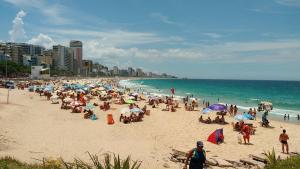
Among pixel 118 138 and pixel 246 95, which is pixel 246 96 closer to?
pixel 246 95

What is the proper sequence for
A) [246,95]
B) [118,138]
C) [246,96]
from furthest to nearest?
[246,95] < [246,96] < [118,138]

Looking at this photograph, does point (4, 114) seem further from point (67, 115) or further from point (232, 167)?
point (232, 167)

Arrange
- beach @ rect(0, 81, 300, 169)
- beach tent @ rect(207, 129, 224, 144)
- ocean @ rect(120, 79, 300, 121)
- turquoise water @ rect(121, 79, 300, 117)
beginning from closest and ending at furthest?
beach @ rect(0, 81, 300, 169)
beach tent @ rect(207, 129, 224, 144)
ocean @ rect(120, 79, 300, 121)
turquoise water @ rect(121, 79, 300, 117)

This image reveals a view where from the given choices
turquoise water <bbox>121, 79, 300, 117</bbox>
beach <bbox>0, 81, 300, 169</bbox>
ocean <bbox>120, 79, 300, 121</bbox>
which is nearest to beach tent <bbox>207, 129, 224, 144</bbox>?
beach <bbox>0, 81, 300, 169</bbox>

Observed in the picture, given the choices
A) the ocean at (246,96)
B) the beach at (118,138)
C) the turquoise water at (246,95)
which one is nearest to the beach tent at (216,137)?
the beach at (118,138)

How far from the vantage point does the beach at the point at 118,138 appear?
13203mm

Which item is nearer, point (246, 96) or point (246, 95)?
point (246, 96)

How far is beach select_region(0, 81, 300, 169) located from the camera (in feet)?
43.3

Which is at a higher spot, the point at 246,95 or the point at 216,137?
the point at 216,137

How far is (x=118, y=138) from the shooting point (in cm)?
1752

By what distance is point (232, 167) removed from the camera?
11.9m

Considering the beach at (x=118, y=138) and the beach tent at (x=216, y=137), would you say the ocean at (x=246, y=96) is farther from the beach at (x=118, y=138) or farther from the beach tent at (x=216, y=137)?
the beach tent at (x=216, y=137)

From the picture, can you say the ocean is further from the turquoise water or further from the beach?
the beach

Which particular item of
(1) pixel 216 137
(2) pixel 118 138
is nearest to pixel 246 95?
(1) pixel 216 137
